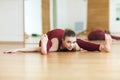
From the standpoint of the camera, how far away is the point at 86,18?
3.49m

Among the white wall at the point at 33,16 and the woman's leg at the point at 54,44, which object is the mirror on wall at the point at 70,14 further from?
the woman's leg at the point at 54,44

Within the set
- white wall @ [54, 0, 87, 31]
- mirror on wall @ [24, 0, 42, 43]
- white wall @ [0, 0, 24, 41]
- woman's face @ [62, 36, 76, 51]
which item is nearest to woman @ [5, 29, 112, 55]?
woman's face @ [62, 36, 76, 51]

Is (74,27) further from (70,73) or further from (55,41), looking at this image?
(70,73)

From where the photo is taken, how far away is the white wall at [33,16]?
3553 millimetres

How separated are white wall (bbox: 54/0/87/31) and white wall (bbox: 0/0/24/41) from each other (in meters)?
0.52

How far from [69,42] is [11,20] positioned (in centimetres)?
162

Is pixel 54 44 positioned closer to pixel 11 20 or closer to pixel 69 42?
pixel 69 42

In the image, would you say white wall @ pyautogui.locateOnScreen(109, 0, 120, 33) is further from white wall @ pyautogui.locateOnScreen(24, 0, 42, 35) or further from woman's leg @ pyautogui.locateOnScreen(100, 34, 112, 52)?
woman's leg @ pyautogui.locateOnScreen(100, 34, 112, 52)

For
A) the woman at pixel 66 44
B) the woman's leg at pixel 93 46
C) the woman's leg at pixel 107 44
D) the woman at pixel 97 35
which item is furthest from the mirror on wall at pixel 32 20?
the woman's leg at pixel 107 44

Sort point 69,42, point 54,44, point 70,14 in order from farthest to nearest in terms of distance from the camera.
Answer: point 70,14
point 54,44
point 69,42

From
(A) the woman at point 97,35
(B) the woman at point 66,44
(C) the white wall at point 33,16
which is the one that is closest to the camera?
(B) the woman at point 66,44

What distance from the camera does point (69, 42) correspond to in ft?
7.21

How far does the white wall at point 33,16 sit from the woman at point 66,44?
3.64 feet

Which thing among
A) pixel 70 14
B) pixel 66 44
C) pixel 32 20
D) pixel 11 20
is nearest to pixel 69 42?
pixel 66 44
